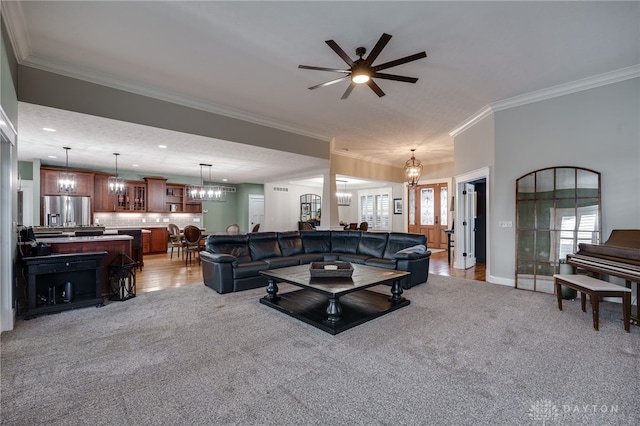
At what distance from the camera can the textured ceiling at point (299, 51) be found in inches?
107

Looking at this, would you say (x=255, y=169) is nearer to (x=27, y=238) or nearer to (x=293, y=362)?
(x=27, y=238)

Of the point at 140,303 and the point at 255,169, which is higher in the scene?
Answer: the point at 255,169

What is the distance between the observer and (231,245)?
5301 millimetres

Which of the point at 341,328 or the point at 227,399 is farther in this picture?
the point at 341,328

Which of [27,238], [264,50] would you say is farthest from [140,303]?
[264,50]

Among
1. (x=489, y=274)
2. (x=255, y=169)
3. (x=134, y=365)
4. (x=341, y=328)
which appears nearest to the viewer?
(x=134, y=365)

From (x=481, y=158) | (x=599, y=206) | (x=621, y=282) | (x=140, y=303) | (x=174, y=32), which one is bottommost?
(x=140, y=303)

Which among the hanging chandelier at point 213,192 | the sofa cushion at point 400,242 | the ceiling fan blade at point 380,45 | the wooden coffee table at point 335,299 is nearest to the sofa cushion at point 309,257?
the wooden coffee table at point 335,299

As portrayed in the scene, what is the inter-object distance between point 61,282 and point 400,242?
5469 mm

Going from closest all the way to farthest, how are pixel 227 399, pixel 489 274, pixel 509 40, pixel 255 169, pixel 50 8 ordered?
pixel 227 399 → pixel 50 8 → pixel 509 40 → pixel 489 274 → pixel 255 169

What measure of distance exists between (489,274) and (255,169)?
20.7 feet

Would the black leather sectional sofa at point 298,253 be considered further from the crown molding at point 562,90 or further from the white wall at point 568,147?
the crown molding at point 562,90

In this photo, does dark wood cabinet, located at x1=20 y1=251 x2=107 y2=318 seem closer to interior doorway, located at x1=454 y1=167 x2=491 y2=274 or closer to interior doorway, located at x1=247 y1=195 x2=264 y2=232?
interior doorway, located at x1=454 y1=167 x2=491 y2=274

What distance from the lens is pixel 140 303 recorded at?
404 centimetres
